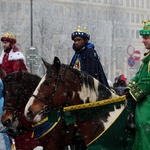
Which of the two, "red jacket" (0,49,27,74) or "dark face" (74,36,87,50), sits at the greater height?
"dark face" (74,36,87,50)

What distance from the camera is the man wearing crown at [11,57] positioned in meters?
10.2

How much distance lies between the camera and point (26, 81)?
891 cm

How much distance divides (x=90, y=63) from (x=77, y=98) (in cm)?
154

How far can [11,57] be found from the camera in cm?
1024

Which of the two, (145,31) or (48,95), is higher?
(145,31)

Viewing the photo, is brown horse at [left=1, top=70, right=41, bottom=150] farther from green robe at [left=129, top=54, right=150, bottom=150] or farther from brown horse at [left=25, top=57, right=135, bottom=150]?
green robe at [left=129, top=54, right=150, bottom=150]

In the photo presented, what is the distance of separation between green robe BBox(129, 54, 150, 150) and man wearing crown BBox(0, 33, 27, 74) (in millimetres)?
3276

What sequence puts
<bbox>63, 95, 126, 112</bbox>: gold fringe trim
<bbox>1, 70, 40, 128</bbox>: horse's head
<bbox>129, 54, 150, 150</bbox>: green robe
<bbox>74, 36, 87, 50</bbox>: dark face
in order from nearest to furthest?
<bbox>129, 54, 150, 150</bbox>: green robe, <bbox>63, 95, 126, 112</bbox>: gold fringe trim, <bbox>1, 70, 40, 128</bbox>: horse's head, <bbox>74, 36, 87, 50</bbox>: dark face

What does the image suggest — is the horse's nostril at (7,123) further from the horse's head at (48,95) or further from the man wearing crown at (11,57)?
the man wearing crown at (11,57)

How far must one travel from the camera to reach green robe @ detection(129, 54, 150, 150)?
6965mm

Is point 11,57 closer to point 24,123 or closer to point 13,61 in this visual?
point 13,61

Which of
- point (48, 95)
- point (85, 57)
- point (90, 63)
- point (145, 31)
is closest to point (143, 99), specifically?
point (145, 31)

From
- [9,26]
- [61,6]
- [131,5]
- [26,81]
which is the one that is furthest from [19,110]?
[131,5]

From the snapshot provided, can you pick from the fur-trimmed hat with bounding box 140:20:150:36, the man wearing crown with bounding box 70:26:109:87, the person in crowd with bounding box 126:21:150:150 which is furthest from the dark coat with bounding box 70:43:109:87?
the fur-trimmed hat with bounding box 140:20:150:36
